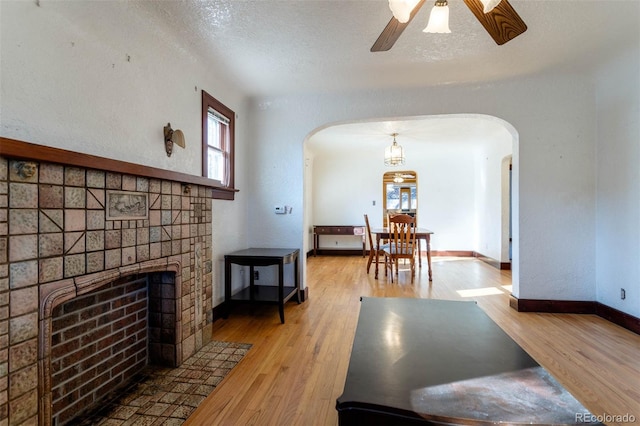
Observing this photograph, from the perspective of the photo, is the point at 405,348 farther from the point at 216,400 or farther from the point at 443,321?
the point at 216,400

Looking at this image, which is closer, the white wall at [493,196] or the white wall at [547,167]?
the white wall at [547,167]

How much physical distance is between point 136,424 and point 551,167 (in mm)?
4050

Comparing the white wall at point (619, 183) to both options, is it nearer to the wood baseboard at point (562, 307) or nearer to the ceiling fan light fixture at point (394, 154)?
the wood baseboard at point (562, 307)

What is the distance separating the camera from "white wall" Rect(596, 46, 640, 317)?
258 centimetres

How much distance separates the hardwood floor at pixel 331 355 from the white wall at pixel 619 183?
0.39m

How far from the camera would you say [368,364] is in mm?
1183

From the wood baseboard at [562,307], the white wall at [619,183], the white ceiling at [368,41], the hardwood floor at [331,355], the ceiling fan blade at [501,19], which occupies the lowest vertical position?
the hardwood floor at [331,355]

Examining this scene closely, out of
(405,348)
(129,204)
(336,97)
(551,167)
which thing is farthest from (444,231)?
(129,204)

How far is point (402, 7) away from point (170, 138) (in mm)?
1804

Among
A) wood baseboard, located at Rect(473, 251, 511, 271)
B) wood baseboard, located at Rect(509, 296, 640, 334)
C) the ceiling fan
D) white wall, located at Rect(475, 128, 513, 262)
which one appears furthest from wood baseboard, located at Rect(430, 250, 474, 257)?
the ceiling fan

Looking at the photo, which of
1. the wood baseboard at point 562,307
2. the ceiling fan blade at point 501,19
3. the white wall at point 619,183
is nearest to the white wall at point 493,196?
the white wall at point 619,183

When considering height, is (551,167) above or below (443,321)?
above

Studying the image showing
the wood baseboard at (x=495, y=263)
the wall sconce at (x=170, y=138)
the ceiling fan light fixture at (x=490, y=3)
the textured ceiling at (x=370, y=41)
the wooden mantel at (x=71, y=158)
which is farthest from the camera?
the wood baseboard at (x=495, y=263)

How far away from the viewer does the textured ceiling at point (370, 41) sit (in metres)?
1.97
